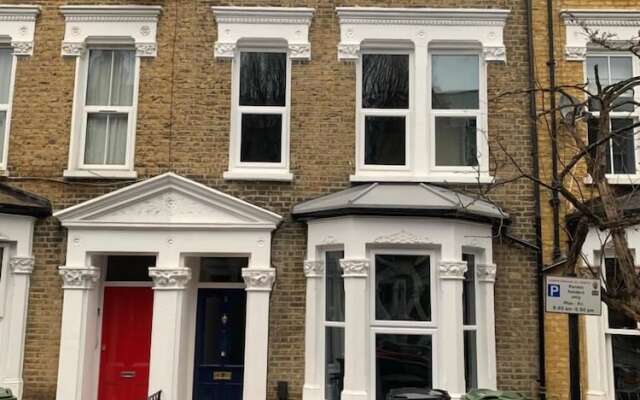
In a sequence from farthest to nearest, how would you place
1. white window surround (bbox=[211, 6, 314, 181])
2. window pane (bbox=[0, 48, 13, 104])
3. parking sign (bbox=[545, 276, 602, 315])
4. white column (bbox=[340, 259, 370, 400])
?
window pane (bbox=[0, 48, 13, 104])
white window surround (bbox=[211, 6, 314, 181])
white column (bbox=[340, 259, 370, 400])
parking sign (bbox=[545, 276, 602, 315])

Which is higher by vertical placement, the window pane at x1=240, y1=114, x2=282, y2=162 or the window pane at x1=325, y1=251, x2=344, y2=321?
the window pane at x1=240, y1=114, x2=282, y2=162

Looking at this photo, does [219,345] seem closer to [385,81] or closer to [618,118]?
[385,81]

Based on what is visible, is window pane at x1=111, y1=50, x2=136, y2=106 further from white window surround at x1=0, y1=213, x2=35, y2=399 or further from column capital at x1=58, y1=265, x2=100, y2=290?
column capital at x1=58, y1=265, x2=100, y2=290

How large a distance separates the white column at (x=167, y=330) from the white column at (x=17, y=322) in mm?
1811

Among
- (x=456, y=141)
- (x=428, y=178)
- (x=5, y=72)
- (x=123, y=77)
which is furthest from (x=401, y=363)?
(x=5, y=72)

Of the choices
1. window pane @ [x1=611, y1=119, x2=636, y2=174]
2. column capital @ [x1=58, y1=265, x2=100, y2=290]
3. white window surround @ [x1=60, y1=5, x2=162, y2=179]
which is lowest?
column capital @ [x1=58, y1=265, x2=100, y2=290]

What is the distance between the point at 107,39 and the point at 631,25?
801 cm

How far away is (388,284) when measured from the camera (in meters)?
8.80

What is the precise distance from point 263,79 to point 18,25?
12.6 ft

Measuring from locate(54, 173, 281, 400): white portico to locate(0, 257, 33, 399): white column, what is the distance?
22.2 inches

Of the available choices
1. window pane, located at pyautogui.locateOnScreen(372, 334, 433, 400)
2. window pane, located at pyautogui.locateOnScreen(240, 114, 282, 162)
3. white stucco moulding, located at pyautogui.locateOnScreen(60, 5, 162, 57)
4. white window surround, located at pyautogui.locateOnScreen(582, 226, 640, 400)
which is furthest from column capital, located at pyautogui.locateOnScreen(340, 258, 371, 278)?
white stucco moulding, located at pyautogui.locateOnScreen(60, 5, 162, 57)

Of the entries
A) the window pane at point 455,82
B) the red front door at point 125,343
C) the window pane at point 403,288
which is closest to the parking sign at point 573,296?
the window pane at point 403,288

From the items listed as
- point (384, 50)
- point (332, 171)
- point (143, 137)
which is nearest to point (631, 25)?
point (384, 50)

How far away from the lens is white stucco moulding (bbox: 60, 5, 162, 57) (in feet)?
32.5
